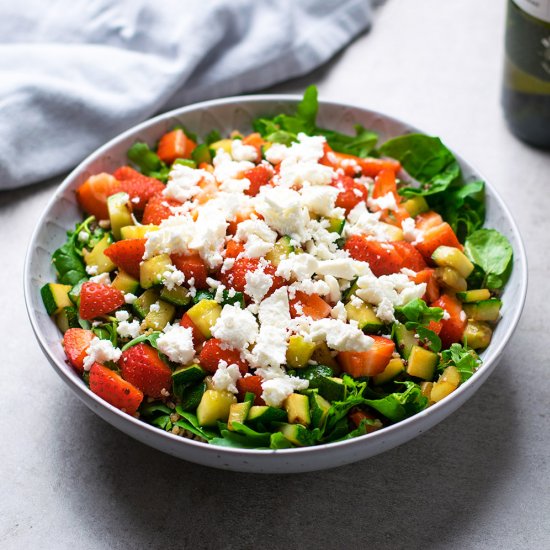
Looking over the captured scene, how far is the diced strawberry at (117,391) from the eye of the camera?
2053 millimetres

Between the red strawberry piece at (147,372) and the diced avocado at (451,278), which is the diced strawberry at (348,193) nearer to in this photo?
the diced avocado at (451,278)

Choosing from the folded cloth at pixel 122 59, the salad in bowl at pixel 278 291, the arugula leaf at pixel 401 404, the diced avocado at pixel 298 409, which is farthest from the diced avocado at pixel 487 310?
the folded cloth at pixel 122 59

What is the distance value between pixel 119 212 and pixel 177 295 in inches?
15.6

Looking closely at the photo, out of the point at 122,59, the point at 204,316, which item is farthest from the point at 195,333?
the point at 122,59

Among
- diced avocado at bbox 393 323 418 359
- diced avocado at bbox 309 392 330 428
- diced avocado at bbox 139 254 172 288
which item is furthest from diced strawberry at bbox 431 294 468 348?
diced avocado at bbox 139 254 172 288

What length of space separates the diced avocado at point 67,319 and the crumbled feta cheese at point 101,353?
19 cm

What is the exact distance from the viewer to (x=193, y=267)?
2227 millimetres

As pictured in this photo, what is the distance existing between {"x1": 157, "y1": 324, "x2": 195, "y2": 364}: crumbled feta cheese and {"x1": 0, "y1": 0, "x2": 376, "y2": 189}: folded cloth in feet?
4.04

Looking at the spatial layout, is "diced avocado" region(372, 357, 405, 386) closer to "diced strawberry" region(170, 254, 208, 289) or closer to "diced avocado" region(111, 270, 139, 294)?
"diced strawberry" region(170, 254, 208, 289)

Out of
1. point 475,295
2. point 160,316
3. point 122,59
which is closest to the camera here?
point 160,316

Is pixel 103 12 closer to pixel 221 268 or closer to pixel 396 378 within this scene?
pixel 221 268

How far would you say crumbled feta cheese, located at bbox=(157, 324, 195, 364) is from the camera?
82.6 inches

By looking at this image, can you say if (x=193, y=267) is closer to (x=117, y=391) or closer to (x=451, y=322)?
(x=117, y=391)

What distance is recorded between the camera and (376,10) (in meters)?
3.71
